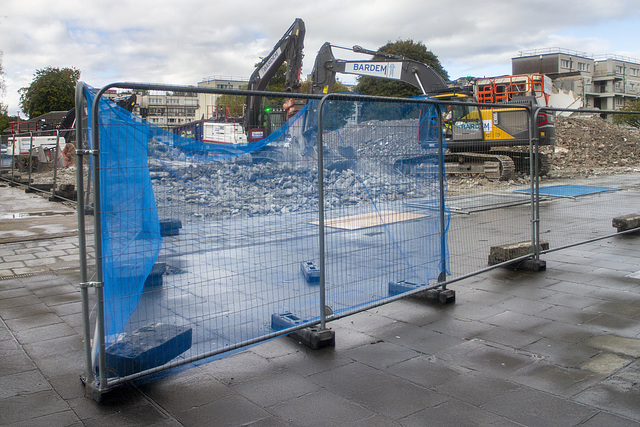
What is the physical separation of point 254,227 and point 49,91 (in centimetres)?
5442

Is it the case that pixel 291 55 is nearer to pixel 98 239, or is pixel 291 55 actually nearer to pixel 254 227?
pixel 254 227

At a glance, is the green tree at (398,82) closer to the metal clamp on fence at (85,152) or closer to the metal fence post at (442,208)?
the metal fence post at (442,208)

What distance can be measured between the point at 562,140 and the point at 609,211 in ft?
80.7

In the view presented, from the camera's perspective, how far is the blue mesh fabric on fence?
3.81m

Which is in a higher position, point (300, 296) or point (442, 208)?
point (442, 208)

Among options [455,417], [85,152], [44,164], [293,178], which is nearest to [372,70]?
[44,164]

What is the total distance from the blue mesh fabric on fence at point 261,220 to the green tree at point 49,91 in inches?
2099

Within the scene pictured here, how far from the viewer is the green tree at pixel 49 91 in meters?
51.5

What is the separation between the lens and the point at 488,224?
10102 mm

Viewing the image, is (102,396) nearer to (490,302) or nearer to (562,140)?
(490,302)

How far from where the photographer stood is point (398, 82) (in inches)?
2253

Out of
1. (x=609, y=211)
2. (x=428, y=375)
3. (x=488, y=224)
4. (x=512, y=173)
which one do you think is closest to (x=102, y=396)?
(x=428, y=375)

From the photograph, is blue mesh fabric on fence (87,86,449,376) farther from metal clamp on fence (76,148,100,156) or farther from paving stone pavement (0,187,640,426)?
paving stone pavement (0,187,640,426)

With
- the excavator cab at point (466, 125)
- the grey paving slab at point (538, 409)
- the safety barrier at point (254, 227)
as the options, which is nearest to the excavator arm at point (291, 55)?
the excavator cab at point (466, 125)
